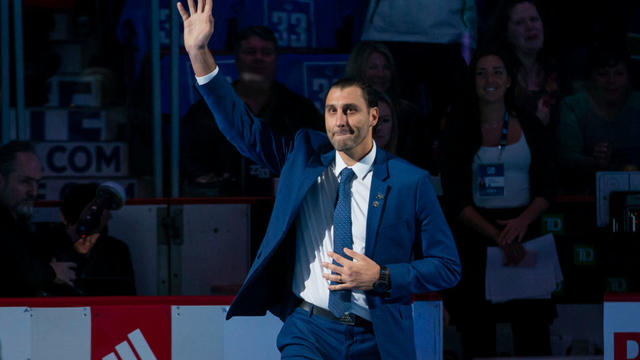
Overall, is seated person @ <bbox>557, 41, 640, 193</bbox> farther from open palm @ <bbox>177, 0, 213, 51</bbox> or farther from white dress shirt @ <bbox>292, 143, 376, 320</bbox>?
open palm @ <bbox>177, 0, 213, 51</bbox>

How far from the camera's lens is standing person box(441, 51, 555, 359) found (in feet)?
18.2

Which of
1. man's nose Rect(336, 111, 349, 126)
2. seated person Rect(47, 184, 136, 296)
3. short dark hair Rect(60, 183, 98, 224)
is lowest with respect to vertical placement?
seated person Rect(47, 184, 136, 296)

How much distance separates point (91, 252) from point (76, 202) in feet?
1.19

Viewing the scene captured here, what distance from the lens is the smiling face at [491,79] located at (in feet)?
18.4

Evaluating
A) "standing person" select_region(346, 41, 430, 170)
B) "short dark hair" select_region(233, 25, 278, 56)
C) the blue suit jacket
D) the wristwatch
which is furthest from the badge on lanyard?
the wristwatch

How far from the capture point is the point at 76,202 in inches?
215

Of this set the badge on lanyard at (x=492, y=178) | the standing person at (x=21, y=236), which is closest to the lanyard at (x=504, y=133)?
the badge on lanyard at (x=492, y=178)

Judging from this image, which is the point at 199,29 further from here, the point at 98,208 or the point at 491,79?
the point at 491,79

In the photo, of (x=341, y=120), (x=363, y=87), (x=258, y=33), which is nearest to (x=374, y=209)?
(x=341, y=120)

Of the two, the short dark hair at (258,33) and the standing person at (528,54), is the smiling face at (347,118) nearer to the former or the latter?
the short dark hair at (258,33)

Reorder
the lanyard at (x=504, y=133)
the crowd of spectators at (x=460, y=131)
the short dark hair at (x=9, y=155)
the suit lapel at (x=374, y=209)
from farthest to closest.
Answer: the lanyard at (x=504, y=133) → the crowd of spectators at (x=460, y=131) → the short dark hair at (x=9, y=155) → the suit lapel at (x=374, y=209)

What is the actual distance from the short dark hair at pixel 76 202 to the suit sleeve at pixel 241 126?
2.21m

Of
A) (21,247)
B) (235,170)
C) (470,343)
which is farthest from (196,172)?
(470,343)

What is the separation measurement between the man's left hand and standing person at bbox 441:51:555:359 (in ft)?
8.00
